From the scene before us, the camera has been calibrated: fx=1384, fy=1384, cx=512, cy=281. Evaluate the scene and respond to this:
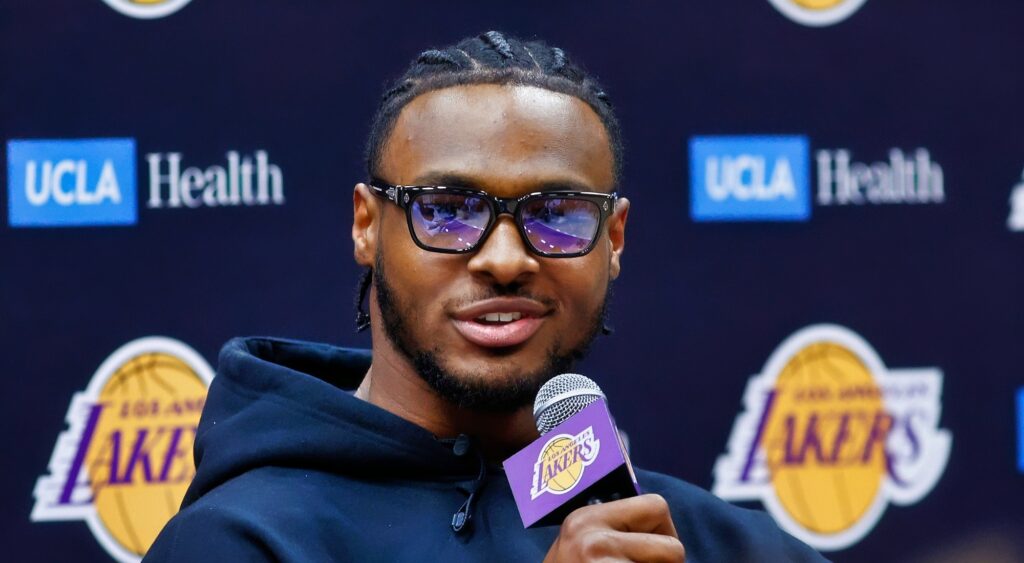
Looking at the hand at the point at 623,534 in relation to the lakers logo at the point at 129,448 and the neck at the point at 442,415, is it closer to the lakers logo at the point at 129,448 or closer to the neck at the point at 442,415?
the neck at the point at 442,415

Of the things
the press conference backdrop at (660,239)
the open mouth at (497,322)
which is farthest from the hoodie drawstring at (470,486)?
the press conference backdrop at (660,239)

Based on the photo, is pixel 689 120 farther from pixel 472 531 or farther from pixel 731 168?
pixel 472 531

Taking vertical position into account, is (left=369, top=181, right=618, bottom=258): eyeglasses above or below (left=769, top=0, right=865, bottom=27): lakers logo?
below

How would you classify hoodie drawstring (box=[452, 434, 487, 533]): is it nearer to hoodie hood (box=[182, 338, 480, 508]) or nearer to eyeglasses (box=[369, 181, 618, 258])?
hoodie hood (box=[182, 338, 480, 508])

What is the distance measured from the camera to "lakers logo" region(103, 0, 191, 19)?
8.72 feet

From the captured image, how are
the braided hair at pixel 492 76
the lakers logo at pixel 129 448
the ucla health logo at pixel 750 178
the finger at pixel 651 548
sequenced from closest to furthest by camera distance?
the finger at pixel 651 548
the braided hair at pixel 492 76
the lakers logo at pixel 129 448
the ucla health logo at pixel 750 178

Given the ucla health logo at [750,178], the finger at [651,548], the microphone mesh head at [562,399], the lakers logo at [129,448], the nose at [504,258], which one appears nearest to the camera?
the finger at [651,548]

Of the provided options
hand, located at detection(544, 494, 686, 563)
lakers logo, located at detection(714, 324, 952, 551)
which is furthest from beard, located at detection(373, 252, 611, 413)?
lakers logo, located at detection(714, 324, 952, 551)

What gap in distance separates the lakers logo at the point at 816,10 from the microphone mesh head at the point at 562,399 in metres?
1.65

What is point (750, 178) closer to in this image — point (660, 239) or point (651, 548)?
point (660, 239)

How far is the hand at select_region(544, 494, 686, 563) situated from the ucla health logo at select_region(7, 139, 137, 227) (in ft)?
5.50

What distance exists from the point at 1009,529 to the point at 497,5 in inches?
58.8

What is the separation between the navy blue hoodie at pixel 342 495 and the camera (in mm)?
1456

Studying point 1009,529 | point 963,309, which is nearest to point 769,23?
point 963,309
